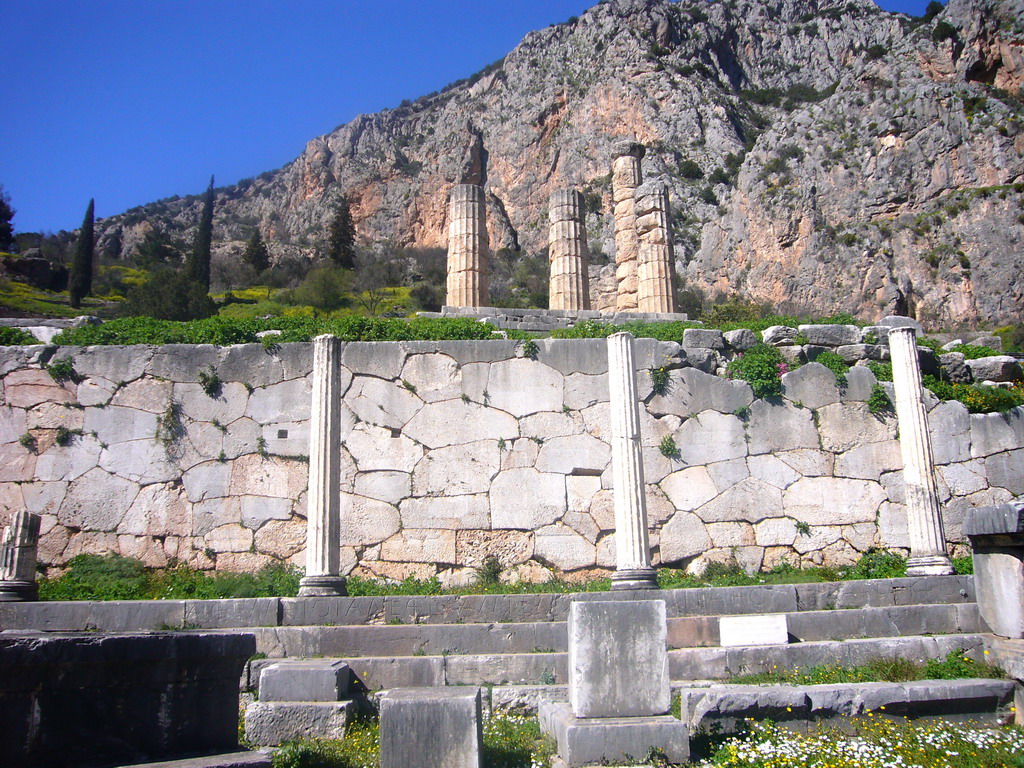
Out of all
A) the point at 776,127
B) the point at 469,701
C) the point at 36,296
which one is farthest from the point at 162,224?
the point at 469,701

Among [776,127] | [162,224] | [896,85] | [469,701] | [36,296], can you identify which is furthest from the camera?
[162,224]

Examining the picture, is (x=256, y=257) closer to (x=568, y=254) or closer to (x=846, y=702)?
(x=568, y=254)

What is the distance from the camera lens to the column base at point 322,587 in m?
9.76

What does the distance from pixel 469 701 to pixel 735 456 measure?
8.03 meters

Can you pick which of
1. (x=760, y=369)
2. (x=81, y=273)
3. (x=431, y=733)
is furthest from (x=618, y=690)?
(x=81, y=273)

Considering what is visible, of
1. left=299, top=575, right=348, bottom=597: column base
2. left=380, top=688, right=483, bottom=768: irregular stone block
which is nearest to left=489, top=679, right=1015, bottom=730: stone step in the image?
left=380, top=688, right=483, bottom=768: irregular stone block

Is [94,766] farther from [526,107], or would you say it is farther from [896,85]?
[526,107]

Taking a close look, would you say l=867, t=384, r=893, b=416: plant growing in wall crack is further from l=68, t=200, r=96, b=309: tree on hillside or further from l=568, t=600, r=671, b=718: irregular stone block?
l=68, t=200, r=96, b=309: tree on hillside

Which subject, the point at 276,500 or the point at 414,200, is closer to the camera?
the point at 276,500

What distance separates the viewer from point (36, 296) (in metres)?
42.2

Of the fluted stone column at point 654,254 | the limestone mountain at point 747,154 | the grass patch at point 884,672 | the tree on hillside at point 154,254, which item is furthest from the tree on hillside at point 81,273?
the grass patch at point 884,672

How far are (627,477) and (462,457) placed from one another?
10.6 feet

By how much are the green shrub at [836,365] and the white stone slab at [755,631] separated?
552 centimetres

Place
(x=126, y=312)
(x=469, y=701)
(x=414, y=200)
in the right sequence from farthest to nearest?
1. (x=414, y=200)
2. (x=126, y=312)
3. (x=469, y=701)
